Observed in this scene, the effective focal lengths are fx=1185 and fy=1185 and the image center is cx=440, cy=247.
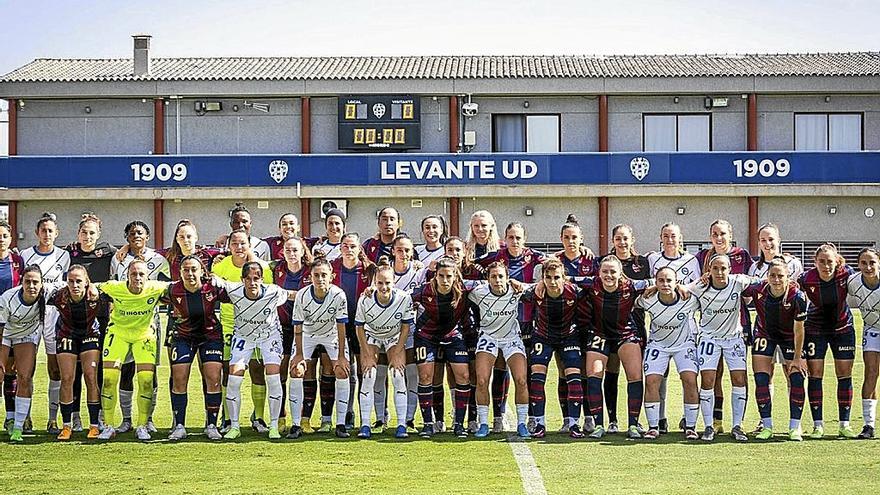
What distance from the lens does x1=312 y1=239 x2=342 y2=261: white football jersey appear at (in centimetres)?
1167

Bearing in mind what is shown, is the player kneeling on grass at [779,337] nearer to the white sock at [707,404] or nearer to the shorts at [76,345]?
the white sock at [707,404]

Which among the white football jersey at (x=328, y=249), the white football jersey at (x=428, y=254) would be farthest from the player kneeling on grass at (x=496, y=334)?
the white football jersey at (x=328, y=249)

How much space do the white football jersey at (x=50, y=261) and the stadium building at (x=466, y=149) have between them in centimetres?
1849

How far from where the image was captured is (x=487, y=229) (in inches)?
432

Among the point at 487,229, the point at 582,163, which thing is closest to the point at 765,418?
the point at 487,229

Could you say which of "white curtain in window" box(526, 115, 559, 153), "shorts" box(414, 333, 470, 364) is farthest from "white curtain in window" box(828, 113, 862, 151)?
"shorts" box(414, 333, 470, 364)

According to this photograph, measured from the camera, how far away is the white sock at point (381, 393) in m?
10.8

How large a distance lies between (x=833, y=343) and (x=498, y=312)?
298 centimetres

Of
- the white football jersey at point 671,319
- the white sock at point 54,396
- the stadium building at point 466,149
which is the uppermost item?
the stadium building at point 466,149

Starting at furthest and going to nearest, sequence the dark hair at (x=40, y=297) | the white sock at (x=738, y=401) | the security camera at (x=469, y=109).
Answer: the security camera at (x=469, y=109), the dark hair at (x=40, y=297), the white sock at (x=738, y=401)

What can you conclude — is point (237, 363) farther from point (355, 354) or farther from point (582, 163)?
point (582, 163)

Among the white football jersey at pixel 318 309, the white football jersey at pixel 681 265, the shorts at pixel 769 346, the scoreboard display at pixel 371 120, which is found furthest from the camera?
the scoreboard display at pixel 371 120

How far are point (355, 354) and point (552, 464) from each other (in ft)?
9.16

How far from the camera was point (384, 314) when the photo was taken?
1054 centimetres
